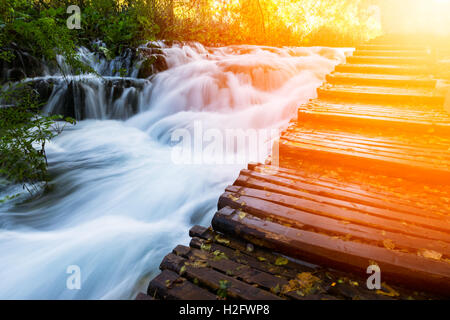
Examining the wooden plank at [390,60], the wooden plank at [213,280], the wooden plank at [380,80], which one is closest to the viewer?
the wooden plank at [213,280]

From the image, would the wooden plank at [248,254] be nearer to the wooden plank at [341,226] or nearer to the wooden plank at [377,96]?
the wooden plank at [341,226]

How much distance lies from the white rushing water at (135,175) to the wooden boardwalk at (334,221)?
113cm

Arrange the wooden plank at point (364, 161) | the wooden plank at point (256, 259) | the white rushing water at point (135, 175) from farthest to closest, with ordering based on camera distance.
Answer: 1. the white rushing water at point (135, 175)
2. the wooden plank at point (364, 161)
3. the wooden plank at point (256, 259)

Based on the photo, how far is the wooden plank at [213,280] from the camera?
1781 mm

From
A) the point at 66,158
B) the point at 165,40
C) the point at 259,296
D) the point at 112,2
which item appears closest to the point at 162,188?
the point at 66,158

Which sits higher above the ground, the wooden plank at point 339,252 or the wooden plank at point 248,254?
the wooden plank at point 339,252

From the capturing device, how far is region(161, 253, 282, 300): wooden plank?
5.84 ft

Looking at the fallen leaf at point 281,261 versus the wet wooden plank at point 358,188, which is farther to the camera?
the wet wooden plank at point 358,188

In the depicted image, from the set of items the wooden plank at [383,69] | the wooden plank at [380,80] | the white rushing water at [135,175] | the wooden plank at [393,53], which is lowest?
the white rushing water at [135,175]

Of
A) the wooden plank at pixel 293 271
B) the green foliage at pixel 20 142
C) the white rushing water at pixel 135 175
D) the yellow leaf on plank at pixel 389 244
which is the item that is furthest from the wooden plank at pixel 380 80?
the green foliage at pixel 20 142

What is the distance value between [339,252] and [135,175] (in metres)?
4.04

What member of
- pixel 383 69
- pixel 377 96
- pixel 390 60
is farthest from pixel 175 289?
pixel 390 60

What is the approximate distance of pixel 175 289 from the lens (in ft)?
6.04
